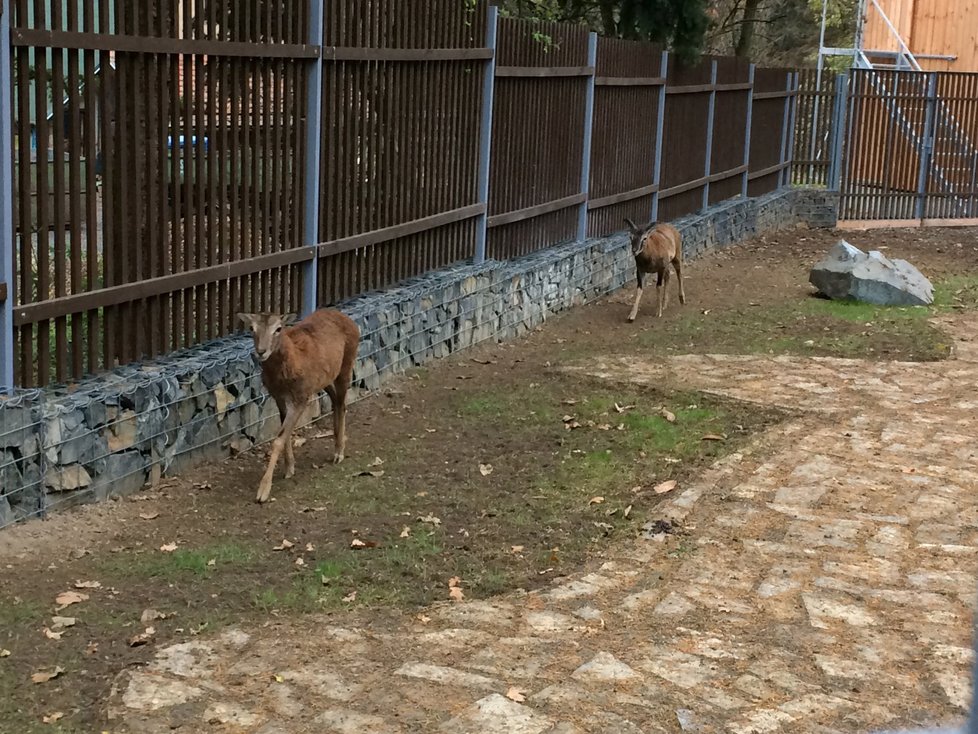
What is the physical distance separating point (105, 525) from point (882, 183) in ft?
60.4

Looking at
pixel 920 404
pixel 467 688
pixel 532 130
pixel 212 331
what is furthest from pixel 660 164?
pixel 467 688

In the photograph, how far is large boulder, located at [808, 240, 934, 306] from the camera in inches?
560

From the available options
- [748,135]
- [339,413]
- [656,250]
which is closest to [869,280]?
[656,250]

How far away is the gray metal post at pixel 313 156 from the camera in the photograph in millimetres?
8516

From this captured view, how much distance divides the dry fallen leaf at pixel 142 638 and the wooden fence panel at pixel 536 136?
6.96 meters

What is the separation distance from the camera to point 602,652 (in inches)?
205

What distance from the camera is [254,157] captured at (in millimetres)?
8172

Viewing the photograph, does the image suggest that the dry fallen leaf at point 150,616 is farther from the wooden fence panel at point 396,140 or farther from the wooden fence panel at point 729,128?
the wooden fence panel at point 729,128

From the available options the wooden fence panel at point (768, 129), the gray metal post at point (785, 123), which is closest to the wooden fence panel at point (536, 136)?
the wooden fence panel at point (768, 129)

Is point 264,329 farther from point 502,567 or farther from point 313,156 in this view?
point 313,156

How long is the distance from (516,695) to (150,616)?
164 cm

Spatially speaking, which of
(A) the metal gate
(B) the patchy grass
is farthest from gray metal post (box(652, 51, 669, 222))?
(A) the metal gate

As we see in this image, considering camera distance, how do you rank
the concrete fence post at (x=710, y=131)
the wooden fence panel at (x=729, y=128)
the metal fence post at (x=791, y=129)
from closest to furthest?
the concrete fence post at (x=710, y=131), the wooden fence panel at (x=729, y=128), the metal fence post at (x=791, y=129)

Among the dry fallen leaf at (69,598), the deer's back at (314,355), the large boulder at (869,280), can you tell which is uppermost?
the deer's back at (314,355)
